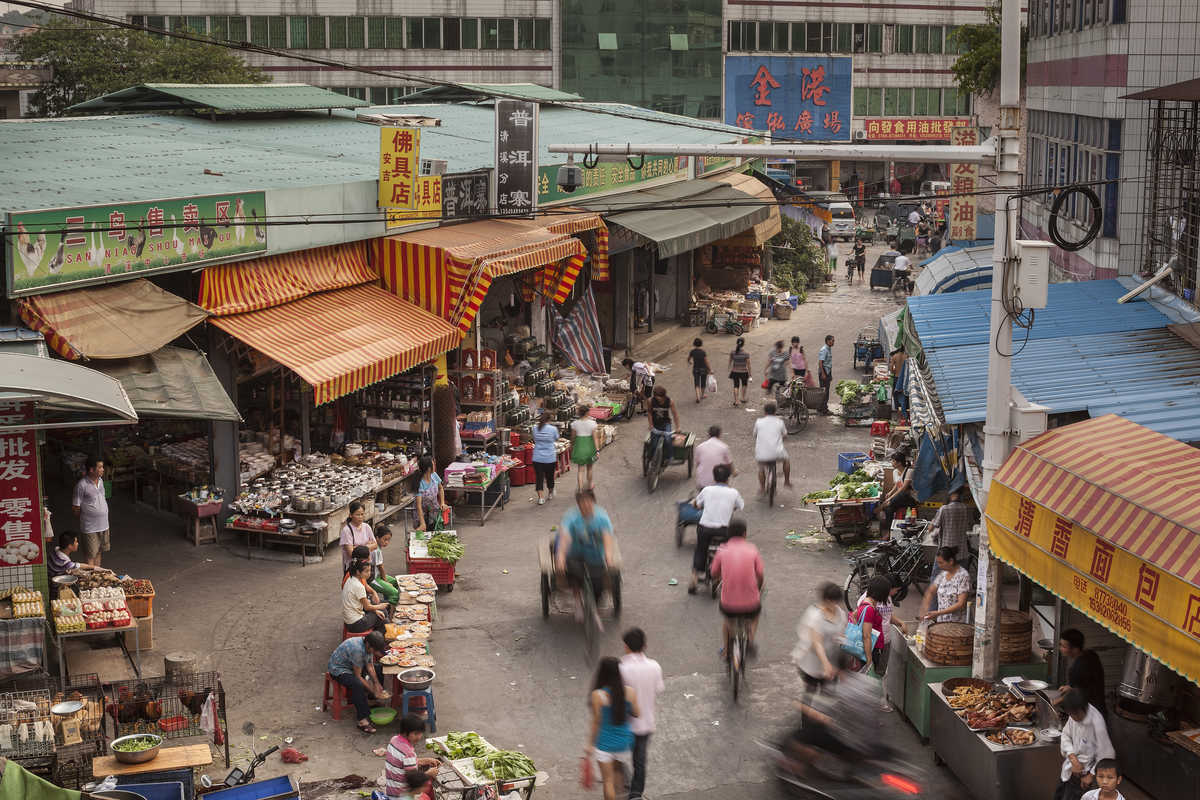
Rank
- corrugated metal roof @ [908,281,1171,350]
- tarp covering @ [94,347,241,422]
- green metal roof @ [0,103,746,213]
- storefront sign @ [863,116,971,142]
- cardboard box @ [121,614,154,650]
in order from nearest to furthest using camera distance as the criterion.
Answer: cardboard box @ [121,614,154,650], tarp covering @ [94,347,241,422], corrugated metal roof @ [908,281,1171,350], green metal roof @ [0,103,746,213], storefront sign @ [863,116,971,142]

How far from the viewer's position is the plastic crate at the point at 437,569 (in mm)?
17109

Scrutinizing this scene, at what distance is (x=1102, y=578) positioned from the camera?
10.1 m

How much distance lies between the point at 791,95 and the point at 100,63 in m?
28.2

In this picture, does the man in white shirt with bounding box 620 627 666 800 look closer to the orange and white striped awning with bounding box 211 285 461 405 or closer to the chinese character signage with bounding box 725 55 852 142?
the orange and white striped awning with bounding box 211 285 461 405

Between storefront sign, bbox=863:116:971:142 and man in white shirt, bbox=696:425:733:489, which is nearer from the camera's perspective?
man in white shirt, bbox=696:425:733:489

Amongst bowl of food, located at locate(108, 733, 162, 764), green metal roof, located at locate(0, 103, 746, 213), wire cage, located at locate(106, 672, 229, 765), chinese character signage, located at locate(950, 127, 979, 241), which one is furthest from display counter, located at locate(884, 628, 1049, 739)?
chinese character signage, located at locate(950, 127, 979, 241)

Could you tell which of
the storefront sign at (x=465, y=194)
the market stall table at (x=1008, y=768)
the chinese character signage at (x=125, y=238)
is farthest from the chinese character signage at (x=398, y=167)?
the market stall table at (x=1008, y=768)

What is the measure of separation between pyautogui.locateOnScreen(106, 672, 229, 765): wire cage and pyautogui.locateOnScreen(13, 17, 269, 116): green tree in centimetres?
3941

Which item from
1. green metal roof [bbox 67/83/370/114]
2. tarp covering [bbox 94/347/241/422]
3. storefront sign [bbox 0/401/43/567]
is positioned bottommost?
storefront sign [bbox 0/401/43/567]

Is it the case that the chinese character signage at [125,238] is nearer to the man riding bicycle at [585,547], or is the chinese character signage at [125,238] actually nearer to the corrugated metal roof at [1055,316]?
the man riding bicycle at [585,547]

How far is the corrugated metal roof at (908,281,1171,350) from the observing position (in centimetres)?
1620

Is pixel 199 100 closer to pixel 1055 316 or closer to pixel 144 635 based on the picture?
pixel 144 635

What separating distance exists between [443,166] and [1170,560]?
1549 centimetres

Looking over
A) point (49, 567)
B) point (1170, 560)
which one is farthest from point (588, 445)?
point (1170, 560)
